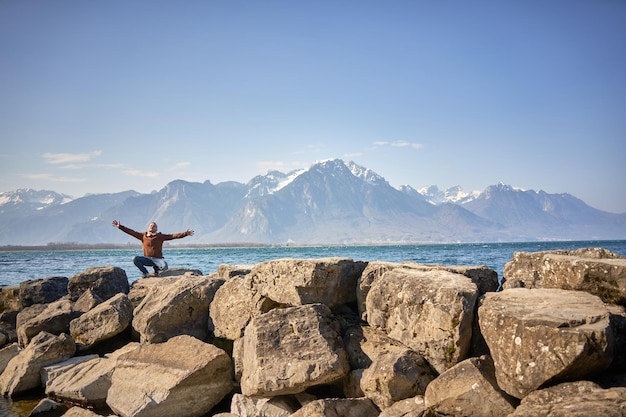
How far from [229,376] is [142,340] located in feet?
8.18

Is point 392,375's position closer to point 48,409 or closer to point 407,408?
point 407,408

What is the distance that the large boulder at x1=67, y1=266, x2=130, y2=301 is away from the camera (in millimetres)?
13078

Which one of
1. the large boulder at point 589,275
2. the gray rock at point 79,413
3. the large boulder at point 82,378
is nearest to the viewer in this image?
the large boulder at point 589,275

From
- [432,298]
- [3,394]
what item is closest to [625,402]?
[432,298]

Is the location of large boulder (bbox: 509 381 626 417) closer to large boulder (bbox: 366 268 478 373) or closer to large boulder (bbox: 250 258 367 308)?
large boulder (bbox: 366 268 478 373)

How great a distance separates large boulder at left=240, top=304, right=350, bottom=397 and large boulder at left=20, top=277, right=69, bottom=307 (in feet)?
31.9

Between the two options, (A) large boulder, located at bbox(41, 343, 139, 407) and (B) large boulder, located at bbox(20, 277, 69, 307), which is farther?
(B) large boulder, located at bbox(20, 277, 69, 307)

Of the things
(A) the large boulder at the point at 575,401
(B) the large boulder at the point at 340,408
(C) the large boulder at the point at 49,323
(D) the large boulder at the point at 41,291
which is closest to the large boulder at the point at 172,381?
(B) the large boulder at the point at 340,408

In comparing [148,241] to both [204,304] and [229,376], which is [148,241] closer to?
[204,304]

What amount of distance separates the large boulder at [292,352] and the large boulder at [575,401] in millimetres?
2642

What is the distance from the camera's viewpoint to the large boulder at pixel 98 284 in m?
13.1

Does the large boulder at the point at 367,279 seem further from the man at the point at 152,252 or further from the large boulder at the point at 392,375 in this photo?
the man at the point at 152,252

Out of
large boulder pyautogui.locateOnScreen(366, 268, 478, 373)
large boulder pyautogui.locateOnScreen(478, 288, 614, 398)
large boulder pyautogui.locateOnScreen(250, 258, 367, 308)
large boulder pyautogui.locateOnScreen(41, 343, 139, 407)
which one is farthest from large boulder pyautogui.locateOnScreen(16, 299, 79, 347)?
large boulder pyautogui.locateOnScreen(478, 288, 614, 398)

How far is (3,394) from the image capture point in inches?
360
